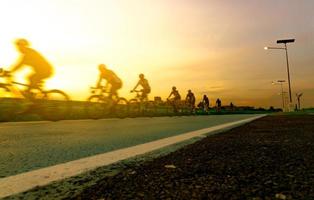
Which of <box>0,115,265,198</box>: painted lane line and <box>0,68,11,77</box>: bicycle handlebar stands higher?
<box>0,68,11,77</box>: bicycle handlebar

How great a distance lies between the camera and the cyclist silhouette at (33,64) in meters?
13.8

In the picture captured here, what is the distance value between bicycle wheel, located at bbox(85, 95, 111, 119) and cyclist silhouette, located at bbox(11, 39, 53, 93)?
10.9ft

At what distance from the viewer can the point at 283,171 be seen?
9.81 ft

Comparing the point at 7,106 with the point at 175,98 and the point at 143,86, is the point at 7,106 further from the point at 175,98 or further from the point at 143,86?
the point at 175,98

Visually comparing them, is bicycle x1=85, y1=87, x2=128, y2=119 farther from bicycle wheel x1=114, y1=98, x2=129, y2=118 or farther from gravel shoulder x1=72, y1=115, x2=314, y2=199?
gravel shoulder x1=72, y1=115, x2=314, y2=199

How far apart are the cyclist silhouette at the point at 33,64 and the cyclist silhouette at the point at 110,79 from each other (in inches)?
200

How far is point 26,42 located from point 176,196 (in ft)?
41.1

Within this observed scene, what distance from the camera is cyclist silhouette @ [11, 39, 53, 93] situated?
13.8 metres

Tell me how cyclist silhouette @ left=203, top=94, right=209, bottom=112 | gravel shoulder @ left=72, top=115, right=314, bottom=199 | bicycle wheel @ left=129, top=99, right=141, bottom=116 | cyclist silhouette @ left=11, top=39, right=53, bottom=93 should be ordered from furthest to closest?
cyclist silhouette @ left=203, top=94, right=209, bottom=112, bicycle wheel @ left=129, top=99, right=141, bottom=116, cyclist silhouette @ left=11, top=39, right=53, bottom=93, gravel shoulder @ left=72, top=115, right=314, bottom=199

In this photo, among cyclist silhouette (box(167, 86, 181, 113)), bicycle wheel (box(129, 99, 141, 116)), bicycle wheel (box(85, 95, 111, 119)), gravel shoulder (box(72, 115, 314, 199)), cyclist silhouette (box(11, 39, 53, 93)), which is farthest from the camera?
cyclist silhouette (box(167, 86, 181, 113))

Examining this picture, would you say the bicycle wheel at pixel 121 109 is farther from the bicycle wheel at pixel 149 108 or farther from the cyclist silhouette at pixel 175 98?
the cyclist silhouette at pixel 175 98

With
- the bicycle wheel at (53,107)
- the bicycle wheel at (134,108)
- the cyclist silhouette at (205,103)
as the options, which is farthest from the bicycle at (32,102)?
the cyclist silhouette at (205,103)

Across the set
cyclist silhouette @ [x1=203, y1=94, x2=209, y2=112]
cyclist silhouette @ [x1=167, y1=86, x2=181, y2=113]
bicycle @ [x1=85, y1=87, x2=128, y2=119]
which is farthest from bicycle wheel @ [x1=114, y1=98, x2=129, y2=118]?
cyclist silhouette @ [x1=203, y1=94, x2=209, y2=112]

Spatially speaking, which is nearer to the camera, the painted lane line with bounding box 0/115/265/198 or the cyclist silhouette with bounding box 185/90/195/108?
the painted lane line with bounding box 0/115/265/198
